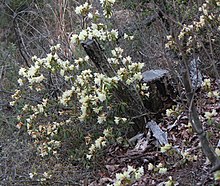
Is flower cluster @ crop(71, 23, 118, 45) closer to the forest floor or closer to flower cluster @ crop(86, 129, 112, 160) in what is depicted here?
flower cluster @ crop(86, 129, 112, 160)

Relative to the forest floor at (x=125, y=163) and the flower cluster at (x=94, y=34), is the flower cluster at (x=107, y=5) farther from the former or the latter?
the forest floor at (x=125, y=163)

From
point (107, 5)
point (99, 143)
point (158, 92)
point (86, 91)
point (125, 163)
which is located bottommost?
point (125, 163)

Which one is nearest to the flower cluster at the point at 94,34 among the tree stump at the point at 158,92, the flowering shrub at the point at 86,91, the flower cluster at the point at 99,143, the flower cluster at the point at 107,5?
the flowering shrub at the point at 86,91

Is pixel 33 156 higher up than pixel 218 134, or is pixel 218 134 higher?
pixel 33 156

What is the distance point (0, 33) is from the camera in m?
9.12

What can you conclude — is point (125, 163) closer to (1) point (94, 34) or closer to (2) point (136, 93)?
(2) point (136, 93)

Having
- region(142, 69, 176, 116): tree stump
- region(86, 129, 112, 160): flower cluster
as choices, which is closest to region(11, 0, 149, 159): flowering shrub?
region(86, 129, 112, 160): flower cluster

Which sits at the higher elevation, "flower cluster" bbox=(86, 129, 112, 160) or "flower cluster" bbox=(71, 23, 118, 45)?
"flower cluster" bbox=(71, 23, 118, 45)

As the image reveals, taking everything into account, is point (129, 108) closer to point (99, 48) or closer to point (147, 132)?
point (147, 132)

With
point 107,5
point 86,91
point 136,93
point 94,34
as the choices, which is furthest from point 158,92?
point 107,5

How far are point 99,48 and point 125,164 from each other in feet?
3.43

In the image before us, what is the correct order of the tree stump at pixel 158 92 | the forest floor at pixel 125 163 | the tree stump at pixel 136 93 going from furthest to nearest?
the tree stump at pixel 158 92
the tree stump at pixel 136 93
the forest floor at pixel 125 163

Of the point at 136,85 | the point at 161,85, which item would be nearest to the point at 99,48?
the point at 136,85

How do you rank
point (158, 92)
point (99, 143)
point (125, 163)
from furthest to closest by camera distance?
point (158, 92)
point (125, 163)
point (99, 143)
